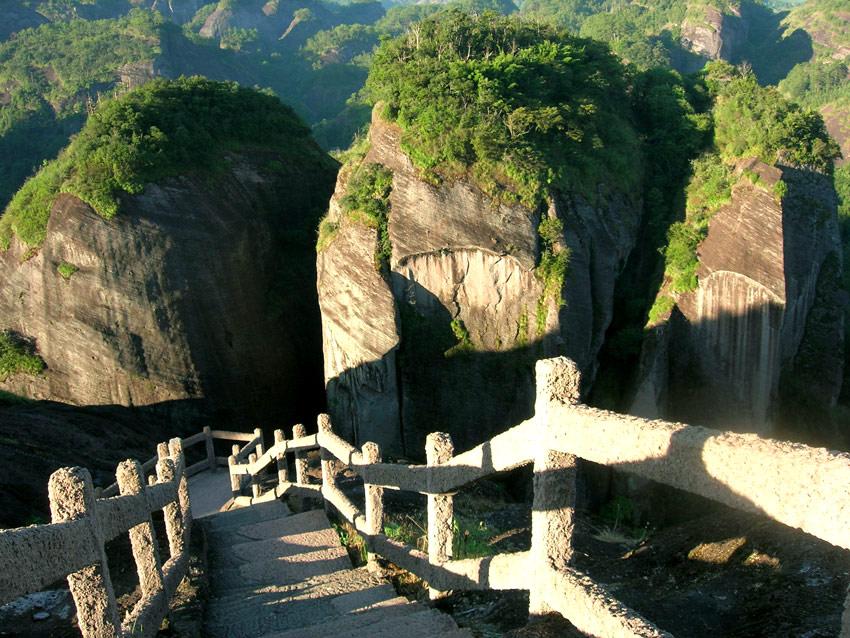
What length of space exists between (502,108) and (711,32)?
Result: 6112cm

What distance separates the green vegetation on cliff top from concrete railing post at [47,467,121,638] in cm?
1497

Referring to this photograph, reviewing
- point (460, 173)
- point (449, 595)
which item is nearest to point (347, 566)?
point (449, 595)

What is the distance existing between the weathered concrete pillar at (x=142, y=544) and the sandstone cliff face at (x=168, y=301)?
42.8ft

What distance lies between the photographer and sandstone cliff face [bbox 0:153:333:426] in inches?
703

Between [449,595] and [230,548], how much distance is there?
3.12 metres

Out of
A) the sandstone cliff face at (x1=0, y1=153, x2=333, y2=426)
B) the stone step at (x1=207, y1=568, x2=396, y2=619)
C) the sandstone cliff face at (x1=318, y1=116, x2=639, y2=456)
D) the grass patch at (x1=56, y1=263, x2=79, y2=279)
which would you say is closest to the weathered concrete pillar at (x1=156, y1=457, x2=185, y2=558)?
the stone step at (x1=207, y1=568, x2=396, y2=619)

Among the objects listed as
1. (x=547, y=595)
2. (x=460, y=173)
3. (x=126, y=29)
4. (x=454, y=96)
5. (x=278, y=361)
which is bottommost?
(x=278, y=361)

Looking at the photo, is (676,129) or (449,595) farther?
(676,129)

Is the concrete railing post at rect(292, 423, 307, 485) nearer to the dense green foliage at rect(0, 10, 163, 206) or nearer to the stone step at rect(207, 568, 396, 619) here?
the stone step at rect(207, 568, 396, 619)

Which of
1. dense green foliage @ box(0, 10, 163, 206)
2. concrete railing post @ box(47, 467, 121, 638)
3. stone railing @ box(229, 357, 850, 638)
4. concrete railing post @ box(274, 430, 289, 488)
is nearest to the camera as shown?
stone railing @ box(229, 357, 850, 638)

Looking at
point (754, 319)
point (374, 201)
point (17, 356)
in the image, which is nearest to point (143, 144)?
point (374, 201)

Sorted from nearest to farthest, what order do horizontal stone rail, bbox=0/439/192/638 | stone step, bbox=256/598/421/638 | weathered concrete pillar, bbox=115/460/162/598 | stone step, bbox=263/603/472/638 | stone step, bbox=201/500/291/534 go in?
horizontal stone rail, bbox=0/439/192/638
stone step, bbox=263/603/472/638
stone step, bbox=256/598/421/638
weathered concrete pillar, bbox=115/460/162/598
stone step, bbox=201/500/291/534

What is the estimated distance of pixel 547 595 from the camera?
5.17 metres

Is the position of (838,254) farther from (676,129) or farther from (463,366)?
(463,366)
